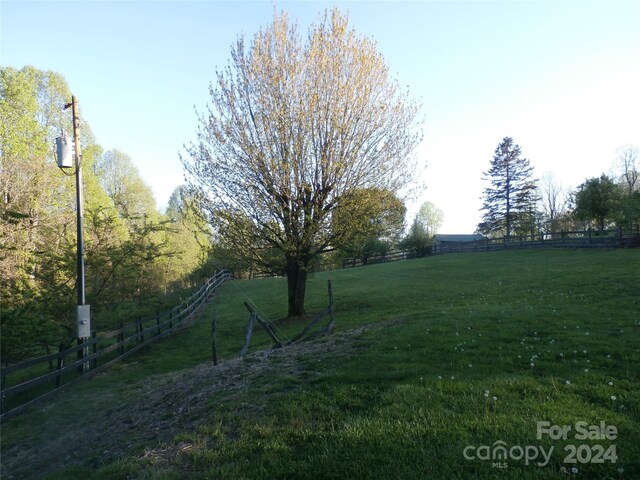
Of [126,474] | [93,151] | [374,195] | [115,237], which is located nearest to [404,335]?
[126,474]

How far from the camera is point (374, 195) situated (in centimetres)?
1548

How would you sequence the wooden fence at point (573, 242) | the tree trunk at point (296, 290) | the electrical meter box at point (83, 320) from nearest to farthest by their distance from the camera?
the electrical meter box at point (83, 320), the tree trunk at point (296, 290), the wooden fence at point (573, 242)

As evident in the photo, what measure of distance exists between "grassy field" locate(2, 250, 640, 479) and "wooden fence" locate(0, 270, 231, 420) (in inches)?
23.0

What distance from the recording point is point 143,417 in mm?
6301

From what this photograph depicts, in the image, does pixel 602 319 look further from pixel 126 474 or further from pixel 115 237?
pixel 115 237

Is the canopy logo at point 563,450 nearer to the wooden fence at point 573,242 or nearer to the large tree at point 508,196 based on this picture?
the wooden fence at point 573,242

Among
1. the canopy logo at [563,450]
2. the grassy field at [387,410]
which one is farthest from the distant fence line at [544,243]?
the canopy logo at [563,450]

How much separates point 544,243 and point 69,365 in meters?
38.0

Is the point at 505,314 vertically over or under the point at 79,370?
over

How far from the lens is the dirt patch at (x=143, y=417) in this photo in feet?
17.4

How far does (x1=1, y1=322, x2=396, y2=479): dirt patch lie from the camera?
5.32 metres

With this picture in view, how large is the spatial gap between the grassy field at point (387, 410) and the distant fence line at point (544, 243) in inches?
860

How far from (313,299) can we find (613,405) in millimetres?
18478

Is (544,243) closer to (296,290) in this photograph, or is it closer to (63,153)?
(296,290)
